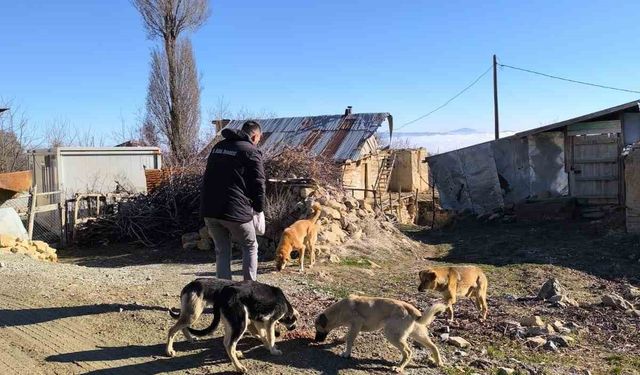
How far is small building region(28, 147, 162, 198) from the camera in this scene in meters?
20.1

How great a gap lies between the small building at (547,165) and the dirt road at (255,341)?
794 cm

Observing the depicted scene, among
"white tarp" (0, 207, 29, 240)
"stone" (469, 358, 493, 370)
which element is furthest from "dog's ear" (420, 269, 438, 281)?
"white tarp" (0, 207, 29, 240)

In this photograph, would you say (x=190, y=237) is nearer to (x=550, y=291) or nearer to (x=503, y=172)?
(x=550, y=291)

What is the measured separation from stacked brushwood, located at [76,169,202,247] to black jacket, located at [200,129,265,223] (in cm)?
1009

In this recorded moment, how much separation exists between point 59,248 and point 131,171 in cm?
517

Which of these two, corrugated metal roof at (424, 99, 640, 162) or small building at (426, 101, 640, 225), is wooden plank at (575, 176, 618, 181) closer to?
small building at (426, 101, 640, 225)

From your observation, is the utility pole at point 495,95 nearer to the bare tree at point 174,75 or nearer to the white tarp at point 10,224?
the bare tree at point 174,75

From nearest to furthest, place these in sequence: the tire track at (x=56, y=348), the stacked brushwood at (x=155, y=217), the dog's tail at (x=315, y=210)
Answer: the tire track at (x=56, y=348), the dog's tail at (x=315, y=210), the stacked brushwood at (x=155, y=217)

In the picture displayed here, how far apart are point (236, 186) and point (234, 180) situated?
68 millimetres

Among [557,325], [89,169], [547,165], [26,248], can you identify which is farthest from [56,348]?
[547,165]

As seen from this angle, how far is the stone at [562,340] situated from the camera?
700 cm

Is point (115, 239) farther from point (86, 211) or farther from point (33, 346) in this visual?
point (33, 346)

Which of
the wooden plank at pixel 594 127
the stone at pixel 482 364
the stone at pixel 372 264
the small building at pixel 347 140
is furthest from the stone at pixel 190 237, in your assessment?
the wooden plank at pixel 594 127

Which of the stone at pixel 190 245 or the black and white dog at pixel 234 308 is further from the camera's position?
the stone at pixel 190 245
